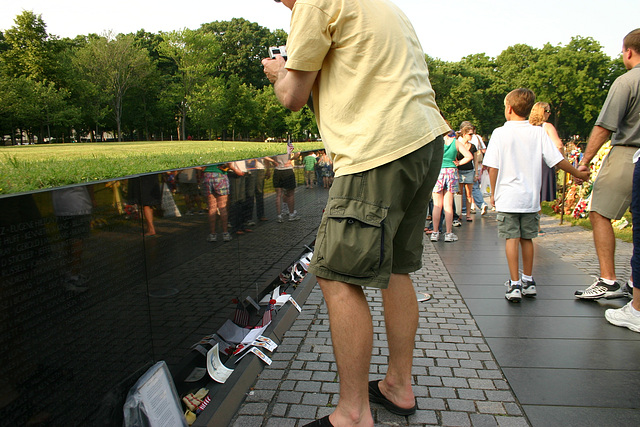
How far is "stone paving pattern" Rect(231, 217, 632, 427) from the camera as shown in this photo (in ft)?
8.28

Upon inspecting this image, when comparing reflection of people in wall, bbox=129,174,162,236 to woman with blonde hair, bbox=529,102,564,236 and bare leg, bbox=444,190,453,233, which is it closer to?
woman with blonde hair, bbox=529,102,564,236

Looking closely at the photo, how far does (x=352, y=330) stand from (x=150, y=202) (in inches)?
53.3

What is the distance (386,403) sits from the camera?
8.31 ft

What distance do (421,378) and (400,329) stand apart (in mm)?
702

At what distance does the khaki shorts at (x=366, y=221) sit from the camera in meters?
2.03

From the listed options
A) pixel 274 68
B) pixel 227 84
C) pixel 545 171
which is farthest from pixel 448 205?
pixel 227 84

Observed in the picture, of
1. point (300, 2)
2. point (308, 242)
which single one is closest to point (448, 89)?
point (308, 242)

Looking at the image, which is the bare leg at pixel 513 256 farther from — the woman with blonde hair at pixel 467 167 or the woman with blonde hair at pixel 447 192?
the woman with blonde hair at pixel 467 167

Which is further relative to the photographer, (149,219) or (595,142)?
(595,142)

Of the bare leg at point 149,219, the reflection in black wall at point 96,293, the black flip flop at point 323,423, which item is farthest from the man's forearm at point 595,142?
the bare leg at point 149,219

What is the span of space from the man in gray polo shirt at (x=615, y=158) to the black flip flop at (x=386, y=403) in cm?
293

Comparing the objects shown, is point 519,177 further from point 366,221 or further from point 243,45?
point 243,45

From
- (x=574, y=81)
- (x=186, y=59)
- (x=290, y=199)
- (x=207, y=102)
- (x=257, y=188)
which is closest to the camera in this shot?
(x=257, y=188)

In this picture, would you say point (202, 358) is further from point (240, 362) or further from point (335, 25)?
point (335, 25)
